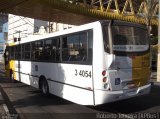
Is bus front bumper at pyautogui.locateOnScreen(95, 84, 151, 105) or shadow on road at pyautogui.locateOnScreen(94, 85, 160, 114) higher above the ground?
bus front bumper at pyautogui.locateOnScreen(95, 84, 151, 105)

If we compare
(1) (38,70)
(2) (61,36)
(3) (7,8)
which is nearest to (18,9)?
(3) (7,8)

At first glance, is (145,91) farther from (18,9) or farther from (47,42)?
(18,9)

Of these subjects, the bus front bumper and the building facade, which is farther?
the building facade

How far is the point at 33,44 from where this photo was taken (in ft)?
50.0

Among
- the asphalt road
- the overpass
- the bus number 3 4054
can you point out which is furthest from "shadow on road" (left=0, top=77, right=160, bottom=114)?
the overpass

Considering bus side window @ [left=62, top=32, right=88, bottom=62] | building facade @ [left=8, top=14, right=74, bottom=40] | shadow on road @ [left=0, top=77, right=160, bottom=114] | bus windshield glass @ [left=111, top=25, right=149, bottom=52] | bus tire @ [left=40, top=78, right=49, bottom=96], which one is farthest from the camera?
building facade @ [left=8, top=14, right=74, bottom=40]

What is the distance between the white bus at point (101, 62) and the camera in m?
9.59

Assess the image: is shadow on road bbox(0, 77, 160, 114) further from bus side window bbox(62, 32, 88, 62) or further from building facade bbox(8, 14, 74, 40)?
building facade bbox(8, 14, 74, 40)

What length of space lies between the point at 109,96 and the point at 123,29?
7.20 feet

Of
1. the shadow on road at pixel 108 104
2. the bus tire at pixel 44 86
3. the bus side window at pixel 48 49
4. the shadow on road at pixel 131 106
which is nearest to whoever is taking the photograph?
the shadow on road at pixel 131 106

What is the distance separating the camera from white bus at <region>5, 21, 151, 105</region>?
9.59 meters

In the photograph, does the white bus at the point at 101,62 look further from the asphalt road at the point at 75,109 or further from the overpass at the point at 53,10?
the overpass at the point at 53,10

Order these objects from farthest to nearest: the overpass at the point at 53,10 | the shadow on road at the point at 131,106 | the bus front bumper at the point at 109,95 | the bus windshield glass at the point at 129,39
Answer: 1. the overpass at the point at 53,10
2. the shadow on road at the point at 131,106
3. the bus windshield glass at the point at 129,39
4. the bus front bumper at the point at 109,95

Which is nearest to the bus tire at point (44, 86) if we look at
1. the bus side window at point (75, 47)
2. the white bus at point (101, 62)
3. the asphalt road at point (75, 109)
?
the asphalt road at point (75, 109)
